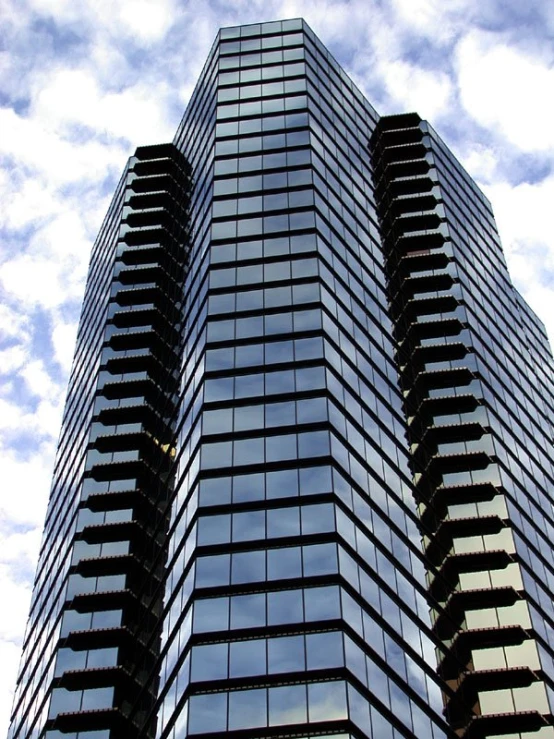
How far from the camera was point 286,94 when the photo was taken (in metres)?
94.1

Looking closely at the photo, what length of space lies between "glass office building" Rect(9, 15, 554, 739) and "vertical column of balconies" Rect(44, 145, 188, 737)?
18 centimetres

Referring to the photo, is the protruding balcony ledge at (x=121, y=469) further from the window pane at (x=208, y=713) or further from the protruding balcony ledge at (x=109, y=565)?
the window pane at (x=208, y=713)

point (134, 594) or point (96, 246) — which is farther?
point (96, 246)

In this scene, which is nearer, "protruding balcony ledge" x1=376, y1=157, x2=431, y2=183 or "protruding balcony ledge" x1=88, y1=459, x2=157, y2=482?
"protruding balcony ledge" x1=88, y1=459, x2=157, y2=482

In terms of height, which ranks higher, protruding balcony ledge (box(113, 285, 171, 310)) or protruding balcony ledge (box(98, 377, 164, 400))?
protruding balcony ledge (box(113, 285, 171, 310))

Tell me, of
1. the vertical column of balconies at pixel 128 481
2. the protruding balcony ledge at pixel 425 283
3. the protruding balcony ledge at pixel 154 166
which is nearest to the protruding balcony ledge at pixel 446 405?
the protruding balcony ledge at pixel 425 283

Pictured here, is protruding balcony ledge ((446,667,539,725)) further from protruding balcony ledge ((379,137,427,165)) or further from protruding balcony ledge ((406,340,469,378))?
protruding balcony ledge ((379,137,427,165))

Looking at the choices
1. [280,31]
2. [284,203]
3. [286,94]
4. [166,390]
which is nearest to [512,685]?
[166,390]

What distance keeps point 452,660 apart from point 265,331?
75.6ft

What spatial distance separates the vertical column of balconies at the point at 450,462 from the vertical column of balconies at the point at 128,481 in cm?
1591

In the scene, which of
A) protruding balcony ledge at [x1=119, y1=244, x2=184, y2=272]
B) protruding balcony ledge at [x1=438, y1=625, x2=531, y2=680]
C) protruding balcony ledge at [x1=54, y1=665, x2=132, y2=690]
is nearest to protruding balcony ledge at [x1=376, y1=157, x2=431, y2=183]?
protruding balcony ledge at [x1=119, y1=244, x2=184, y2=272]

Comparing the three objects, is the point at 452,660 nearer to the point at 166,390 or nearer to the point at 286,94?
the point at 166,390

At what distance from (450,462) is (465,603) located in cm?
1089

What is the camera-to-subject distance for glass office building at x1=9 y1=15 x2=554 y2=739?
56.9 m
